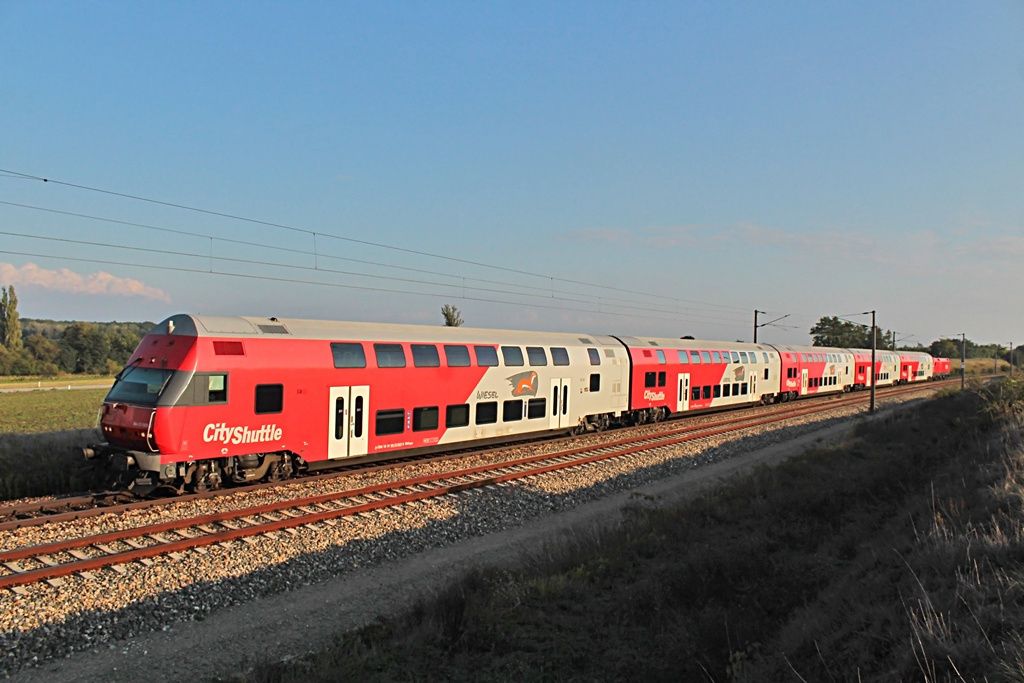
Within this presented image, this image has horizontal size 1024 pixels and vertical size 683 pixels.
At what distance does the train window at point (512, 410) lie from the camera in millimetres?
20719

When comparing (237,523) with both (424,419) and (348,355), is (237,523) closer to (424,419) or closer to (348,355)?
(348,355)

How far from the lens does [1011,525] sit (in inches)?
294

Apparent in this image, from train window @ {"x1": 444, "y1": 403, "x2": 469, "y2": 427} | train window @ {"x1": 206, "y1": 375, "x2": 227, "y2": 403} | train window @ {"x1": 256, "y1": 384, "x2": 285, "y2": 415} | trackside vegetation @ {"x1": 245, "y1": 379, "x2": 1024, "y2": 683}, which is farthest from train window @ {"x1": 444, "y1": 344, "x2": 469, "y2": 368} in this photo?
trackside vegetation @ {"x1": 245, "y1": 379, "x2": 1024, "y2": 683}

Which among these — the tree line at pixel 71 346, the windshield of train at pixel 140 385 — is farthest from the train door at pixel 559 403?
the tree line at pixel 71 346

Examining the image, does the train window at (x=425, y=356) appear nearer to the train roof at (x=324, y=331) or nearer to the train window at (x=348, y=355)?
the train roof at (x=324, y=331)

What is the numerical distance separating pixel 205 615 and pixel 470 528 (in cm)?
548

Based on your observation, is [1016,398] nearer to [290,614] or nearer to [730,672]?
[730,672]

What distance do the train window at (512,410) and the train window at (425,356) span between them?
134 inches

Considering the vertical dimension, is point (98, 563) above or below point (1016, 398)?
below

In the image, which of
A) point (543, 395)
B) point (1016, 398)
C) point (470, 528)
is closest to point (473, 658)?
point (470, 528)

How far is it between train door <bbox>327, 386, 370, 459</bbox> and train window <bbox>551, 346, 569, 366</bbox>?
314 inches

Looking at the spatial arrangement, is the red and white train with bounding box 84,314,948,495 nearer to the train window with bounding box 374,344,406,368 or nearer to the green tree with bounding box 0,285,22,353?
the train window with bounding box 374,344,406,368

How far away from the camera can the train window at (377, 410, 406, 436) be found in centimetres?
1689

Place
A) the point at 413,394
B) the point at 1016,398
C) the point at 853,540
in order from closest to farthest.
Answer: the point at 853,540, the point at 413,394, the point at 1016,398
